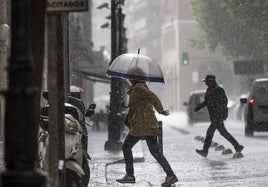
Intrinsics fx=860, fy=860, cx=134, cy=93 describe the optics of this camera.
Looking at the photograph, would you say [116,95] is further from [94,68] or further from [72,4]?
[94,68]

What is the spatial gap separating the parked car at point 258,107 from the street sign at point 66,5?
16.8 meters

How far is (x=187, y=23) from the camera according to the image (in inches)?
3804

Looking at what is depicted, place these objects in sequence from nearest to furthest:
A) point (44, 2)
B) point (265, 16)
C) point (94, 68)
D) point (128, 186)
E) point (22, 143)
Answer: point (22, 143)
point (44, 2)
point (128, 186)
point (265, 16)
point (94, 68)

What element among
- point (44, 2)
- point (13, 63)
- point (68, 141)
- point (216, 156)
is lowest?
point (216, 156)


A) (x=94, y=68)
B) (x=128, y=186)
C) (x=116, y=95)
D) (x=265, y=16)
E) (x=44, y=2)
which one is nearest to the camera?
(x=44, y=2)

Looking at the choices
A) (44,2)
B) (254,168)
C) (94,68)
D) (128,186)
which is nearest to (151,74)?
(128,186)

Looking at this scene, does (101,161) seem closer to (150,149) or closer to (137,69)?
(150,149)

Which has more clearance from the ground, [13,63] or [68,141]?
[13,63]

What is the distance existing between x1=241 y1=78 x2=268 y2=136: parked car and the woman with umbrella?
13.1m

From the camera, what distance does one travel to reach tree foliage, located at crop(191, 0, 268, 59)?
43.8 metres

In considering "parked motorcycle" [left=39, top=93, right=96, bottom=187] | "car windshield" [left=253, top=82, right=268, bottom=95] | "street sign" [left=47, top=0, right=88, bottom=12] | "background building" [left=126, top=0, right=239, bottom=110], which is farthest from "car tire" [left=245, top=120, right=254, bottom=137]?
"background building" [left=126, top=0, right=239, bottom=110]

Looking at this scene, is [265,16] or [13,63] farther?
[265,16]

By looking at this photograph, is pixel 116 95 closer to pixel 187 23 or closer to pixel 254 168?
pixel 254 168

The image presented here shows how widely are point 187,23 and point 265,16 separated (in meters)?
53.5
